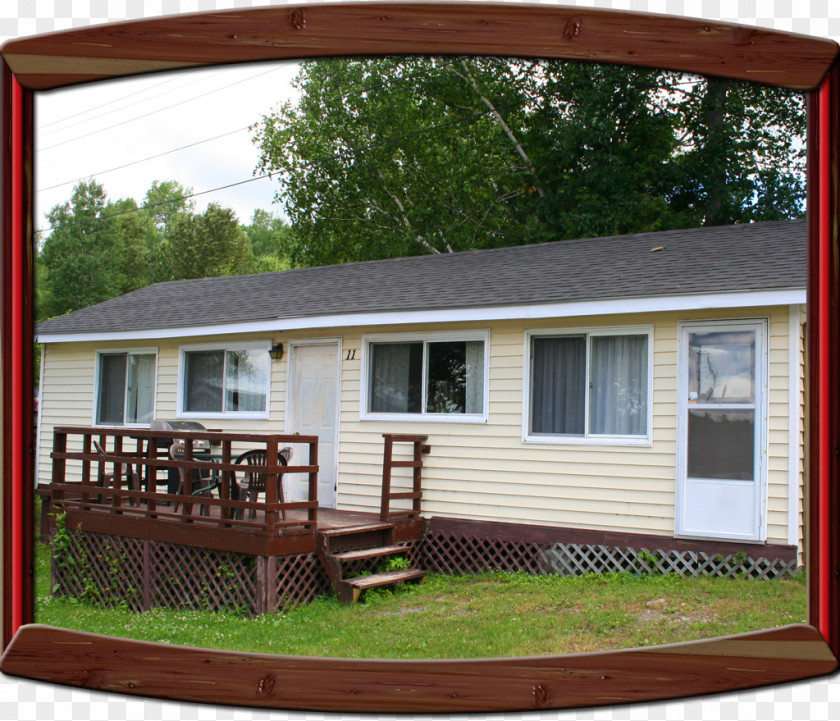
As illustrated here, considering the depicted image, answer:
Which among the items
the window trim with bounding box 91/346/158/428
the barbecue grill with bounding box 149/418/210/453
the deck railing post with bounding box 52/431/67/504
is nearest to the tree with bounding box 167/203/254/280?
the window trim with bounding box 91/346/158/428

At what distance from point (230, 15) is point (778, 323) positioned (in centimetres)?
596

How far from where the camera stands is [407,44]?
12.6 feet

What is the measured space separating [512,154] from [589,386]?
13.7m

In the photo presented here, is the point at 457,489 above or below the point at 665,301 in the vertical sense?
below

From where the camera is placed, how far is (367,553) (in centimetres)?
862

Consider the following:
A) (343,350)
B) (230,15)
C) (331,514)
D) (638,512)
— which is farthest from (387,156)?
(230,15)

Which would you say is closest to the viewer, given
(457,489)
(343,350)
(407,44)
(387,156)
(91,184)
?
(407,44)

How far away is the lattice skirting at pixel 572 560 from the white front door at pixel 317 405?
179cm

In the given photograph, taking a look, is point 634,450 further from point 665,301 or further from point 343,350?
point 343,350

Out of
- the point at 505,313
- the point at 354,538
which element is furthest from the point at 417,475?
the point at 505,313

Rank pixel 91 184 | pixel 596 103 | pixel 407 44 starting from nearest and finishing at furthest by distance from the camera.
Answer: pixel 407 44
pixel 596 103
pixel 91 184

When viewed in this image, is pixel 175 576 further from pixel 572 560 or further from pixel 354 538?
pixel 572 560

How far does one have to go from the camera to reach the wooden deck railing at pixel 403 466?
9367 mm

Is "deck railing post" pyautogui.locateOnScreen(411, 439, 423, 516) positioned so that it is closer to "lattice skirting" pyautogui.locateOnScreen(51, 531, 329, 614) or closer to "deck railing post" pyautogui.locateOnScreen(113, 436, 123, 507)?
"lattice skirting" pyautogui.locateOnScreen(51, 531, 329, 614)
